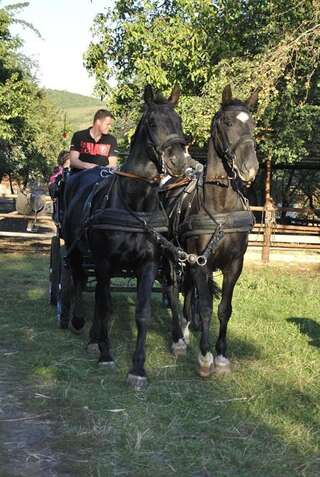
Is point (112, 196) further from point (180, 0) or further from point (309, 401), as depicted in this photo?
point (180, 0)

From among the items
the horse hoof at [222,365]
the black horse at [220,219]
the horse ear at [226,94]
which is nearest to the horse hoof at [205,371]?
the black horse at [220,219]

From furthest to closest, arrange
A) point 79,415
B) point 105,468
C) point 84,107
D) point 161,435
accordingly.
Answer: point 84,107
point 79,415
point 161,435
point 105,468

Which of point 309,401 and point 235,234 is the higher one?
point 235,234

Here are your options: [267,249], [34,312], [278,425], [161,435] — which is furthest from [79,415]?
[267,249]

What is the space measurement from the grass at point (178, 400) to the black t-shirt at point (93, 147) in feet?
6.69

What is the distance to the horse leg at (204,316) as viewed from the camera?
18.5 feet

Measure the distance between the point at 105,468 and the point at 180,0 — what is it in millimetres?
13660

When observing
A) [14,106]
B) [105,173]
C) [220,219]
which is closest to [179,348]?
[220,219]

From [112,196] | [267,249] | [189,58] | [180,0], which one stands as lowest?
[267,249]

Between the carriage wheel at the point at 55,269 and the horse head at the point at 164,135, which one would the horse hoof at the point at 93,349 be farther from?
the carriage wheel at the point at 55,269

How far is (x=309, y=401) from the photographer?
16.5ft

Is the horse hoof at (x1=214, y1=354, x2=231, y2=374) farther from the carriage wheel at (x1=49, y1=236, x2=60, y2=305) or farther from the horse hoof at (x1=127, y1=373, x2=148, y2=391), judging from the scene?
the carriage wheel at (x1=49, y1=236, x2=60, y2=305)

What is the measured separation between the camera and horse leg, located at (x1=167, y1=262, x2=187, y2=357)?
250 inches

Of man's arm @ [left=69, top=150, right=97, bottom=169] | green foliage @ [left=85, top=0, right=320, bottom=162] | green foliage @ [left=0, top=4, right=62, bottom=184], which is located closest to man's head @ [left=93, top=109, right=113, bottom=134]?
man's arm @ [left=69, top=150, right=97, bottom=169]
